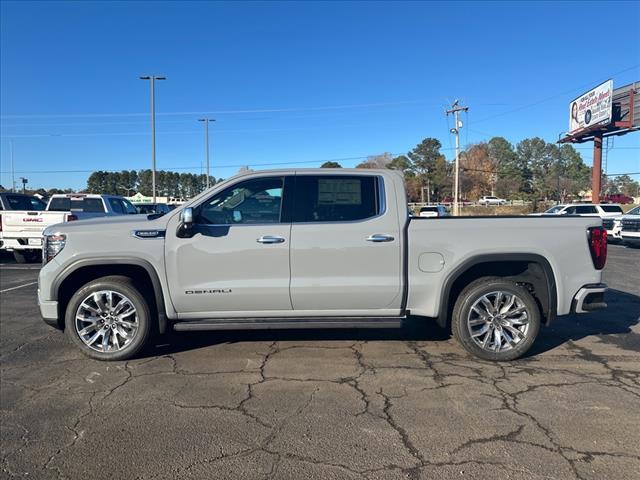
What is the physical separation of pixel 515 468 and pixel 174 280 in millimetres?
3311

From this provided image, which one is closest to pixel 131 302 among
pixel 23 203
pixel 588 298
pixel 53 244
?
pixel 53 244

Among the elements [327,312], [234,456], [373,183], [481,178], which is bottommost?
[234,456]

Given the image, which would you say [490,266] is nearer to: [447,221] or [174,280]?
[447,221]

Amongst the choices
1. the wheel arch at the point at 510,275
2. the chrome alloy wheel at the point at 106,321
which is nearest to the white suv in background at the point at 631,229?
the wheel arch at the point at 510,275

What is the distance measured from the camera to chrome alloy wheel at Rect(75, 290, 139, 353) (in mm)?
4676

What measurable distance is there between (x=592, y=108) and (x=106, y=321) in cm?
4101

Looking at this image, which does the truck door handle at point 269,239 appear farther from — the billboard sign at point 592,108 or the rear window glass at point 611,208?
the billboard sign at point 592,108

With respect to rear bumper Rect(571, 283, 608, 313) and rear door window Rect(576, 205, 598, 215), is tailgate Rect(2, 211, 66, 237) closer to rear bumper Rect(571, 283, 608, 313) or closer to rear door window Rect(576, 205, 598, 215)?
rear bumper Rect(571, 283, 608, 313)

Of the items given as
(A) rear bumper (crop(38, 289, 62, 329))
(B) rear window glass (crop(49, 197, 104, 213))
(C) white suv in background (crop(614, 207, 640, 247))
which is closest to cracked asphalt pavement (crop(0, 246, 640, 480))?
(A) rear bumper (crop(38, 289, 62, 329))

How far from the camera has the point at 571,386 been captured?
409cm

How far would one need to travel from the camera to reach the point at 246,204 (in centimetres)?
473

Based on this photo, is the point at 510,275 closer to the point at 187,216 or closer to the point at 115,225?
the point at 187,216

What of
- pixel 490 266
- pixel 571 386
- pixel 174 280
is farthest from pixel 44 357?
pixel 571 386

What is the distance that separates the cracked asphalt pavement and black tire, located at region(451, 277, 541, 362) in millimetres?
128
